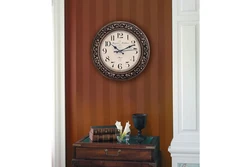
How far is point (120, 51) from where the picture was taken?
2.69 metres

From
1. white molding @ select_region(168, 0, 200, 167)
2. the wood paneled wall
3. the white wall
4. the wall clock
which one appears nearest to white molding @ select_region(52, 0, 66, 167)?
the wood paneled wall

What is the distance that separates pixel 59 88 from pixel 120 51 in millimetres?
720

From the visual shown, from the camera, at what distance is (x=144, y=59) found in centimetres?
263

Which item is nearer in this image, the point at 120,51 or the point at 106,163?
the point at 106,163

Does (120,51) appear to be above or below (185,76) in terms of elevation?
above

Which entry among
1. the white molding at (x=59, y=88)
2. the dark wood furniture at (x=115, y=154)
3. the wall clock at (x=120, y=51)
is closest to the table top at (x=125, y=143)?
the dark wood furniture at (x=115, y=154)

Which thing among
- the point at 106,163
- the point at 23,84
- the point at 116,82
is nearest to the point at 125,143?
the point at 106,163

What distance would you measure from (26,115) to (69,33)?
105 inches

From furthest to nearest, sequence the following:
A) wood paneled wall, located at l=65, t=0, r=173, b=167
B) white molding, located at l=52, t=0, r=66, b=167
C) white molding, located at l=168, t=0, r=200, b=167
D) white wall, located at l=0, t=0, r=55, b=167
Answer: white molding, located at l=52, t=0, r=66, b=167
wood paneled wall, located at l=65, t=0, r=173, b=167
white molding, located at l=168, t=0, r=200, b=167
white wall, located at l=0, t=0, r=55, b=167

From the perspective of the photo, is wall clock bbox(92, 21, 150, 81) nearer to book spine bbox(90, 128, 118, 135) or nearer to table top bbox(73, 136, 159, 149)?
book spine bbox(90, 128, 118, 135)

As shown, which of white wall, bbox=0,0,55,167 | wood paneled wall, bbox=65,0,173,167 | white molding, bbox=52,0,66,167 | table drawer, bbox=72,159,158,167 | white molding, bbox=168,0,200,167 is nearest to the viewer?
white wall, bbox=0,0,55,167

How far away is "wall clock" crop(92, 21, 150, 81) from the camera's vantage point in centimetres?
264

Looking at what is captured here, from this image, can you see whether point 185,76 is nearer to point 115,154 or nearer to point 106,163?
point 115,154

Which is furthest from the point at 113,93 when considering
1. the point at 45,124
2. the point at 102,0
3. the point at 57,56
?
the point at 45,124
